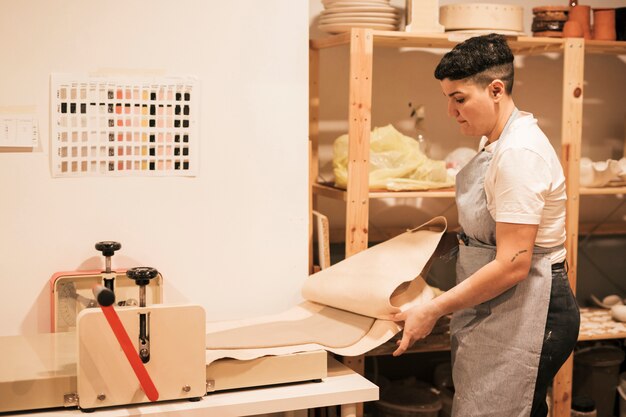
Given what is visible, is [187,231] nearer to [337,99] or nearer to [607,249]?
[337,99]

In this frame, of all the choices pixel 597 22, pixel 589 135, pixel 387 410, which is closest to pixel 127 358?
pixel 387 410

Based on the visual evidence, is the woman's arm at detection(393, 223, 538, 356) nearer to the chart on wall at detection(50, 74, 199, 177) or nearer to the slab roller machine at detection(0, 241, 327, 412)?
the slab roller machine at detection(0, 241, 327, 412)

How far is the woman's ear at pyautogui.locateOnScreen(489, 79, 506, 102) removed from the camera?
2.08 m

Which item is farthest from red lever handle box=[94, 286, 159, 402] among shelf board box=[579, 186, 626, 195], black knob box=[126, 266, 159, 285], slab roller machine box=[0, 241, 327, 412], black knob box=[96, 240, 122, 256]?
shelf board box=[579, 186, 626, 195]

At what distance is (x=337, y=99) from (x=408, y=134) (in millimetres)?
360

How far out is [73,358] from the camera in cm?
197

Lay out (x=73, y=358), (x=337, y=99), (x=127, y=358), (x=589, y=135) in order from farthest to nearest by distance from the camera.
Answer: (x=589, y=135)
(x=337, y=99)
(x=73, y=358)
(x=127, y=358)

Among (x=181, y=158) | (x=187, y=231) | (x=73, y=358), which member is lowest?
(x=73, y=358)

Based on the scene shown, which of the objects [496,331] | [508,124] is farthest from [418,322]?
[508,124]

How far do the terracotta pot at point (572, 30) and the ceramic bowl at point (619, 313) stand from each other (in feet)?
3.76

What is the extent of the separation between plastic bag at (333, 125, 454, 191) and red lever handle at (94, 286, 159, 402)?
3.88 feet

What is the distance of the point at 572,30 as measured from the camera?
3016 millimetres

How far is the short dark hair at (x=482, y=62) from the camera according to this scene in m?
2.06

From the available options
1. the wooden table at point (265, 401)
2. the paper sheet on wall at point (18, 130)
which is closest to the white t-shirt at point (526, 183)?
the wooden table at point (265, 401)
